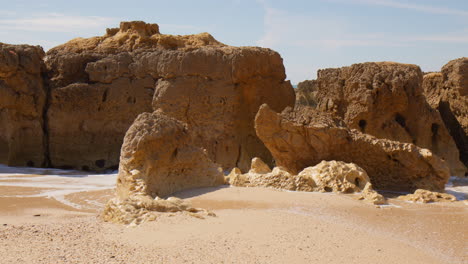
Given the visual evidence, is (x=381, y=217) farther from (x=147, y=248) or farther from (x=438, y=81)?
(x=438, y=81)

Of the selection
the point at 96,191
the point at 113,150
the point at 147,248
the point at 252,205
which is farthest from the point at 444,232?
the point at 113,150

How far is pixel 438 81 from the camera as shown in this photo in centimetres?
1330

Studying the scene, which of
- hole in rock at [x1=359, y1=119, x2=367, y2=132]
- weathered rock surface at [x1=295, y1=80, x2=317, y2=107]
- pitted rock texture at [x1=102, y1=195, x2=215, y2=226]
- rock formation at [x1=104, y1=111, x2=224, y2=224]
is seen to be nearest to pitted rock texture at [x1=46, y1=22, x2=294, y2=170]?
hole in rock at [x1=359, y1=119, x2=367, y2=132]

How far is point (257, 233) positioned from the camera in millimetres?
5207

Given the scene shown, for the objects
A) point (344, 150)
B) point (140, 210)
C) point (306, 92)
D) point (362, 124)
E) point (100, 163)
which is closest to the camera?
point (140, 210)

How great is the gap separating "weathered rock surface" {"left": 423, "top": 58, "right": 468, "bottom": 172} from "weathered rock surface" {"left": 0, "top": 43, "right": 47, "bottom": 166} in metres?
10.2

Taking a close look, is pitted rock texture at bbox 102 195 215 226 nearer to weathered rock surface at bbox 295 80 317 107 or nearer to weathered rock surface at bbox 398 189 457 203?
weathered rock surface at bbox 398 189 457 203

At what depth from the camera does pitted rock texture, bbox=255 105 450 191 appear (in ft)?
29.4

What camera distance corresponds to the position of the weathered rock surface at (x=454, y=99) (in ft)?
40.5

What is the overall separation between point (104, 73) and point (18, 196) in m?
5.59

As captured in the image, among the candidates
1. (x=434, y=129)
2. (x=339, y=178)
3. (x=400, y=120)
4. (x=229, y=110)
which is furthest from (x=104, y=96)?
(x=434, y=129)

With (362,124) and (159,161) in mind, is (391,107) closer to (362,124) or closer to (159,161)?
(362,124)

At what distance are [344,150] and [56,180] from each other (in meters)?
6.56

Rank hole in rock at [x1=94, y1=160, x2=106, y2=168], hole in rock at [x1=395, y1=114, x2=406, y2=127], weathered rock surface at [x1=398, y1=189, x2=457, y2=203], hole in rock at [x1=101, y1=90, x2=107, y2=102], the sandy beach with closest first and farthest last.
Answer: the sandy beach, weathered rock surface at [x1=398, y1=189, x2=457, y2=203], hole in rock at [x1=395, y1=114, x2=406, y2=127], hole in rock at [x1=101, y1=90, x2=107, y2=102], hole in rock at [x1=94, y1=160, x2=106, y2=168]
